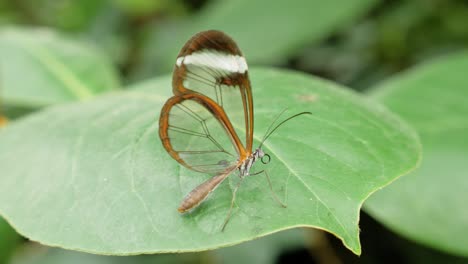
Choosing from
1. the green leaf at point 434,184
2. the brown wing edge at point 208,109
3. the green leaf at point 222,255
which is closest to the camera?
the brown wing edge at point 208,109

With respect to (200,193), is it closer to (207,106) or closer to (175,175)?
(175,175)

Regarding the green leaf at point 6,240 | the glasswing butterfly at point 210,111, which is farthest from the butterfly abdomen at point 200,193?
the green leaf at point 6,240

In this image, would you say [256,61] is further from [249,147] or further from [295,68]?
[249,147]

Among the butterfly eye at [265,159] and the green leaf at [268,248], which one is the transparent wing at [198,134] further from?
the green leaf at [268,248]

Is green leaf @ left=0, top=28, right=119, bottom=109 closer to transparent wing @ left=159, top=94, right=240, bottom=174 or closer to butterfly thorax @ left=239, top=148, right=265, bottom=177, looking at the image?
transparent wing @ left=159, top=94, right=240, bottom=174

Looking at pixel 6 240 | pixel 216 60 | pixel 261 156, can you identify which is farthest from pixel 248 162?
pixel 6 240
